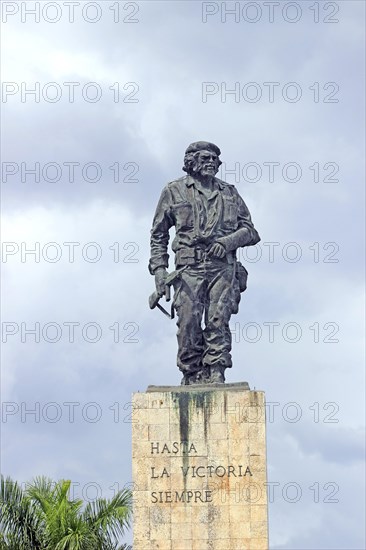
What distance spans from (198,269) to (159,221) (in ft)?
4.07

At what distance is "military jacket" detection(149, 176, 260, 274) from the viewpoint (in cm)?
3153

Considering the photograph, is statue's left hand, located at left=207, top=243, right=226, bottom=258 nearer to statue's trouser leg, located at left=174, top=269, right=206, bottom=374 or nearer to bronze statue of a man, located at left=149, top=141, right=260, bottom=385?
bronze statue of a man, located at left=149, top=141, right=260, bottom=385

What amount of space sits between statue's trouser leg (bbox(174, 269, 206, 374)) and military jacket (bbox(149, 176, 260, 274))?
663 millimetres

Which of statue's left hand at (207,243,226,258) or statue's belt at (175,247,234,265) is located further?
statue's belt at (175,247,234,265)

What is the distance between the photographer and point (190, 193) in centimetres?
3188

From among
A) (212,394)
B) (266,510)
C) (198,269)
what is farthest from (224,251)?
(266,510)

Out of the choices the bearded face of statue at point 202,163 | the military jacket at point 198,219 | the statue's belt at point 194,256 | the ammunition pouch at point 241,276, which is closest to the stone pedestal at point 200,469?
the ammunition pouch at point 241,276

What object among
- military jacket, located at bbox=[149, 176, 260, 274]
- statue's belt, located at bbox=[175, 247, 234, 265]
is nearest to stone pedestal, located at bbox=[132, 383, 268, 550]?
statue's belt, located at bbox=[175, 247, 234, 265]

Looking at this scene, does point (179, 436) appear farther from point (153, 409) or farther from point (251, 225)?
point (251, 225)

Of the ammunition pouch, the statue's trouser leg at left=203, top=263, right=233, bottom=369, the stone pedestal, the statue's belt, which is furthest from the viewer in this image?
the ammunition pouch

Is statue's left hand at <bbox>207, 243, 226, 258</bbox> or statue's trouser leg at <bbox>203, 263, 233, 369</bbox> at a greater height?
Result: statue's left hand at <bbox>207, 243, 226, 258</bbox>

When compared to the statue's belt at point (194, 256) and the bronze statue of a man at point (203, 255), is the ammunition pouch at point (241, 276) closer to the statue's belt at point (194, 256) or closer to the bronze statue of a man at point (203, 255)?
the bronze statue of a man at point (203, 255)

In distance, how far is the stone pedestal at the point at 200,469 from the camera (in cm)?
3002

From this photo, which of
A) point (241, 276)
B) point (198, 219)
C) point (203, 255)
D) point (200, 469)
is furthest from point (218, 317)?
point (200, 469)
